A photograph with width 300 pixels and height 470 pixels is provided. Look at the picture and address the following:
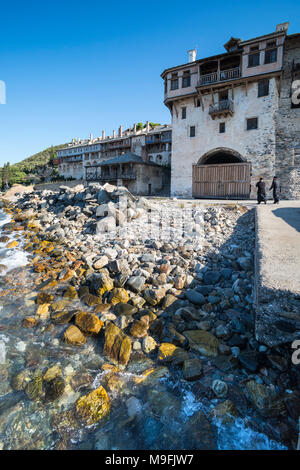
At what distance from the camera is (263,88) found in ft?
59.6

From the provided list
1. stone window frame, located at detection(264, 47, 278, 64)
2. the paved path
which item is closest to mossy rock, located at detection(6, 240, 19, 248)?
the paved path

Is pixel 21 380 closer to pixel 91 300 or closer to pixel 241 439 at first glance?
pixel 91 300

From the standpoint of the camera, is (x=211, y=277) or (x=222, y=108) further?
(x=222, y=108)

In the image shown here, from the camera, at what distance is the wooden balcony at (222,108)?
744 inches

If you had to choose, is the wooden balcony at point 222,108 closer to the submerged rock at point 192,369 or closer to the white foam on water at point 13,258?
the white foam on water at point 13,258

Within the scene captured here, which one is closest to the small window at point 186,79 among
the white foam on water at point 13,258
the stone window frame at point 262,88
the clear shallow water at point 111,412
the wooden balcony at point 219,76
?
the wooden balcony at point 219,76

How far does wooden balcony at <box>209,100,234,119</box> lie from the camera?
62.0 ft

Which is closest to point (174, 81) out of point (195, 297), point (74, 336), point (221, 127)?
point (221, 127)

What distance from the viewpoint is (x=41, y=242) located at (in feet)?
28.3

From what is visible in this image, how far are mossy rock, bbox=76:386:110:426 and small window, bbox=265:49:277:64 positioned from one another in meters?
22.8

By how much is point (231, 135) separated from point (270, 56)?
229 inches

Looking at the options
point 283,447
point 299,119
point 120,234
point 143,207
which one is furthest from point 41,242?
point 299,119

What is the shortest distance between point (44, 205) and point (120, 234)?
831 cm

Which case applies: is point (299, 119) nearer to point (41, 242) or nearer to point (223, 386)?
point (41, 242)
